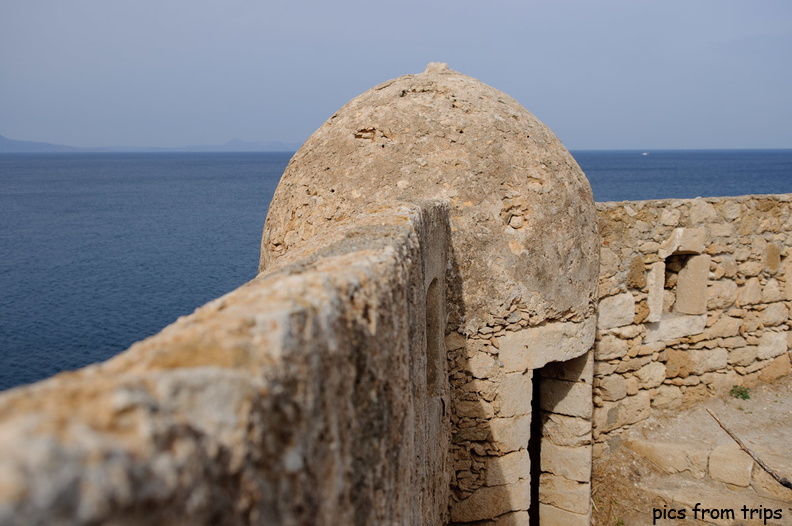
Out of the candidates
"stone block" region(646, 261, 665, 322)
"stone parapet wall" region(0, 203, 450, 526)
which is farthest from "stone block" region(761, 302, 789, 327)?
"stone parapet wall" region(0, 203, 450, 526)

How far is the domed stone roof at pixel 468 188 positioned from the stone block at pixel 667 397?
2.88 meters

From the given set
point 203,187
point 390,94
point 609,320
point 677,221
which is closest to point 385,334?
point 390,94

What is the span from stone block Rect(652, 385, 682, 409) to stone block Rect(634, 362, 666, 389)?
0.35ft

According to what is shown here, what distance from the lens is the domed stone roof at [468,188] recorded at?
436cm

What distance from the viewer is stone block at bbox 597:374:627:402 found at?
6.77m

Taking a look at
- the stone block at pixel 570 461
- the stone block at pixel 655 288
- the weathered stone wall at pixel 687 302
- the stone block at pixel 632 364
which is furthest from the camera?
the stone block at pixel 632 364

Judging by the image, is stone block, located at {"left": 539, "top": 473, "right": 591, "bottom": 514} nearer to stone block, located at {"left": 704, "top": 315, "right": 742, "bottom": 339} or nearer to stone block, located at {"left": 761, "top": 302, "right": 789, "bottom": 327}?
stone block, located at {"left": 704, "top": 315, "right": 742, "bottom": 339}

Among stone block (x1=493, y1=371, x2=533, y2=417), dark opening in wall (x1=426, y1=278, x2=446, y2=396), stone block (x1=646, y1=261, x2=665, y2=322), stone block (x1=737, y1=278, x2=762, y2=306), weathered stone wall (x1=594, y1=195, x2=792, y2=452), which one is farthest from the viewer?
stone block (x1=737, y1=278, x2=762, y2=306)

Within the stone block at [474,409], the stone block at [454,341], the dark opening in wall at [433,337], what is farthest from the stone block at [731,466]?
the dark opening in wall at [433,337]

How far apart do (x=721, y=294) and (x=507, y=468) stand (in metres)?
3.78

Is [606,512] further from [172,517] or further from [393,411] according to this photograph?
[172,517]

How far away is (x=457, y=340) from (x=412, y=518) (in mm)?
2085

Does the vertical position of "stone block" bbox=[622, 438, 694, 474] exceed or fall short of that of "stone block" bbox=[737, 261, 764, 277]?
it falls short

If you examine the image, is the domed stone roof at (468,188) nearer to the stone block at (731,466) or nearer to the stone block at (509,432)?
the stone block at (509,432)
